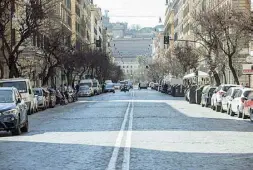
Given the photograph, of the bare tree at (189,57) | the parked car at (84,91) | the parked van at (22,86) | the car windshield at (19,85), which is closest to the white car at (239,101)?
the parked van at (22,86)

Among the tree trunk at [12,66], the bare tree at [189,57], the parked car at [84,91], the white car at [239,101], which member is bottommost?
the parked car at [84,91]

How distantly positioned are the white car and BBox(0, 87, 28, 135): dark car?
42.0 ft

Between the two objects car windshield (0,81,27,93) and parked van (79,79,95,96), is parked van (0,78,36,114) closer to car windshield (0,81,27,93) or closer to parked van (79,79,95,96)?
car windshield (0,81,27,93)

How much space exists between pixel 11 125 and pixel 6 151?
4.69m

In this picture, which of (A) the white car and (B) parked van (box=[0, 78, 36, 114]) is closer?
(A) the white car

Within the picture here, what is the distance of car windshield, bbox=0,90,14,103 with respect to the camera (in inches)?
835

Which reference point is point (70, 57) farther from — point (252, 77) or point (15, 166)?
point (15, 166)

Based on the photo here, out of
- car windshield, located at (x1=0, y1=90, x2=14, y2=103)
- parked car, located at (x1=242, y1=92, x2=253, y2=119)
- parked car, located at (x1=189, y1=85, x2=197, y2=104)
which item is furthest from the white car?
parked car, located at (x1=189, y1=85, x2=197, y2=104)

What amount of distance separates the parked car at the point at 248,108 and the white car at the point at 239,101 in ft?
1.92

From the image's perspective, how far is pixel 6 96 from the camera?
2144 cm

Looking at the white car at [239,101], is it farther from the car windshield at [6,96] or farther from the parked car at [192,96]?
the parked car at [192,96]

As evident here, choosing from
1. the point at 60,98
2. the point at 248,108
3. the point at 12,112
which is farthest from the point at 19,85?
the point at 60,98

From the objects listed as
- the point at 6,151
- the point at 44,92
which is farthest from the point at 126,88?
the point at 6,151

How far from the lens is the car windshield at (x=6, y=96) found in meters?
21.2
